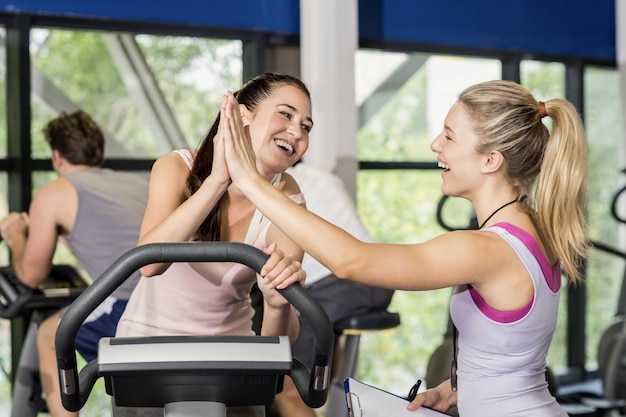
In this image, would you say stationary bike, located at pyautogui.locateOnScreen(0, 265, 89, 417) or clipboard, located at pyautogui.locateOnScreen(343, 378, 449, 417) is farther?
stationary bike, located at pyautogui.locateOnScreen(0, 265, 89, 417)

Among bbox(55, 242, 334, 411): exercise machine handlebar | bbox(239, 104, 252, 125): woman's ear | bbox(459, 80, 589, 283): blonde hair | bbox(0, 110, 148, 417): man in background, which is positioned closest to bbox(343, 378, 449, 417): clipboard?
bbox(55, 242, 334, 411): exercise machine handlebar

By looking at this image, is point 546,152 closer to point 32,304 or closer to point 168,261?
point 168,261

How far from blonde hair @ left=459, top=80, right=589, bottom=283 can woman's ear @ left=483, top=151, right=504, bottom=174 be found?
11 millimetres

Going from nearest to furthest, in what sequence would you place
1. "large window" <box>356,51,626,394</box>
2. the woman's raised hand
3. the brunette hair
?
the woman's raised hand, the brunette hair, "large window" <box>356,51,626,394</box>

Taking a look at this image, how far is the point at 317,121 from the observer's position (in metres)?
4.42

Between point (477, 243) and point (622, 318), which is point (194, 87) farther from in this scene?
point (477, 243)

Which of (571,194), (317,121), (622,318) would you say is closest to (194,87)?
(317,121)

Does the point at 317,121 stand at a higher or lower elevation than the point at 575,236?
higher

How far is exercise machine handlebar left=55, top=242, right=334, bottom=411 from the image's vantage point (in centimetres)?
154

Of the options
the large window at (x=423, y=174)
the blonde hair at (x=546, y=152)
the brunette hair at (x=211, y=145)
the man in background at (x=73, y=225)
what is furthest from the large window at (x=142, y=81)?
the blonde hair at (x=546, y=152)

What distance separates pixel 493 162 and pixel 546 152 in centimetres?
11

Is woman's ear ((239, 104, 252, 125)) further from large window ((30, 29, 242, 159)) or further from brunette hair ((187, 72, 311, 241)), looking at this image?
large window ((30, 29, 242, 159))

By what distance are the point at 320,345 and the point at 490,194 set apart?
1.69ft

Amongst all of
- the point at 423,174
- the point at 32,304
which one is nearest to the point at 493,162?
the point at 32,304
